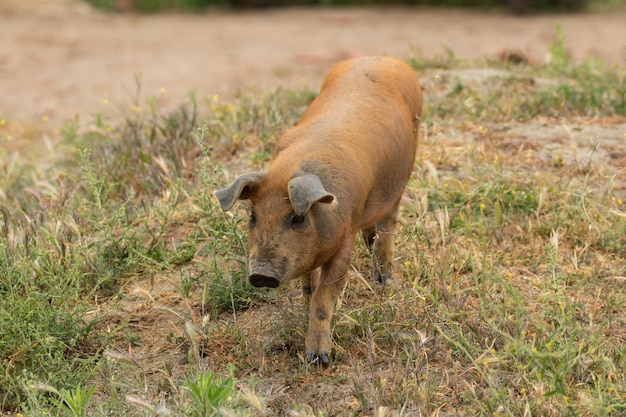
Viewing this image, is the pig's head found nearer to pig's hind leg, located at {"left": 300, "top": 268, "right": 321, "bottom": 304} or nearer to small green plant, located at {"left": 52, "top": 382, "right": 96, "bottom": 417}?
pig's hind leg, located at {"left": 300, "top": 268, "right": 321, "bottom": 304}

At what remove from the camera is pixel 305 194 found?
396cm

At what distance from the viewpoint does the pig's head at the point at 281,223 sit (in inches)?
158

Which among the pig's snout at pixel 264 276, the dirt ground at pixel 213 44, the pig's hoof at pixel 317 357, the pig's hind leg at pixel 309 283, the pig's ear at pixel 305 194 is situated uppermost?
the pig's ear at pixel 305 194

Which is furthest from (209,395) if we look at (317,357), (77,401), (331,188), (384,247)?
(384,247)

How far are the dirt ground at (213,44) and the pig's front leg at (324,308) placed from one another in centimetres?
507

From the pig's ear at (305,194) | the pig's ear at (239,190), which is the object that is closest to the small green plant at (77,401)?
the pig's ear at (239,190)

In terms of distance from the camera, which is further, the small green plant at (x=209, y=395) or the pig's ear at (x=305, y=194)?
the pig's ear at (x=305, y=194)

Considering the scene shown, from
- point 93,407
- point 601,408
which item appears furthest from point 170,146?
point 601,408

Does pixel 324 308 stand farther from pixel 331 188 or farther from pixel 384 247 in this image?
pixel 384 247

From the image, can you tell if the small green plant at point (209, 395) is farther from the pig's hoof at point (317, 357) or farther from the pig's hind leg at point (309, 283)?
the pig's hind leg at point (309, 283)

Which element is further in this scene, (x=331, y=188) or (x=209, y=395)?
(x=331, y=188)

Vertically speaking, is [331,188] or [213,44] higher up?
[331,188]

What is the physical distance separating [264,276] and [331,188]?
512mm

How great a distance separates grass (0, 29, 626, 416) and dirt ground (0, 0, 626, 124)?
2.79 meters
